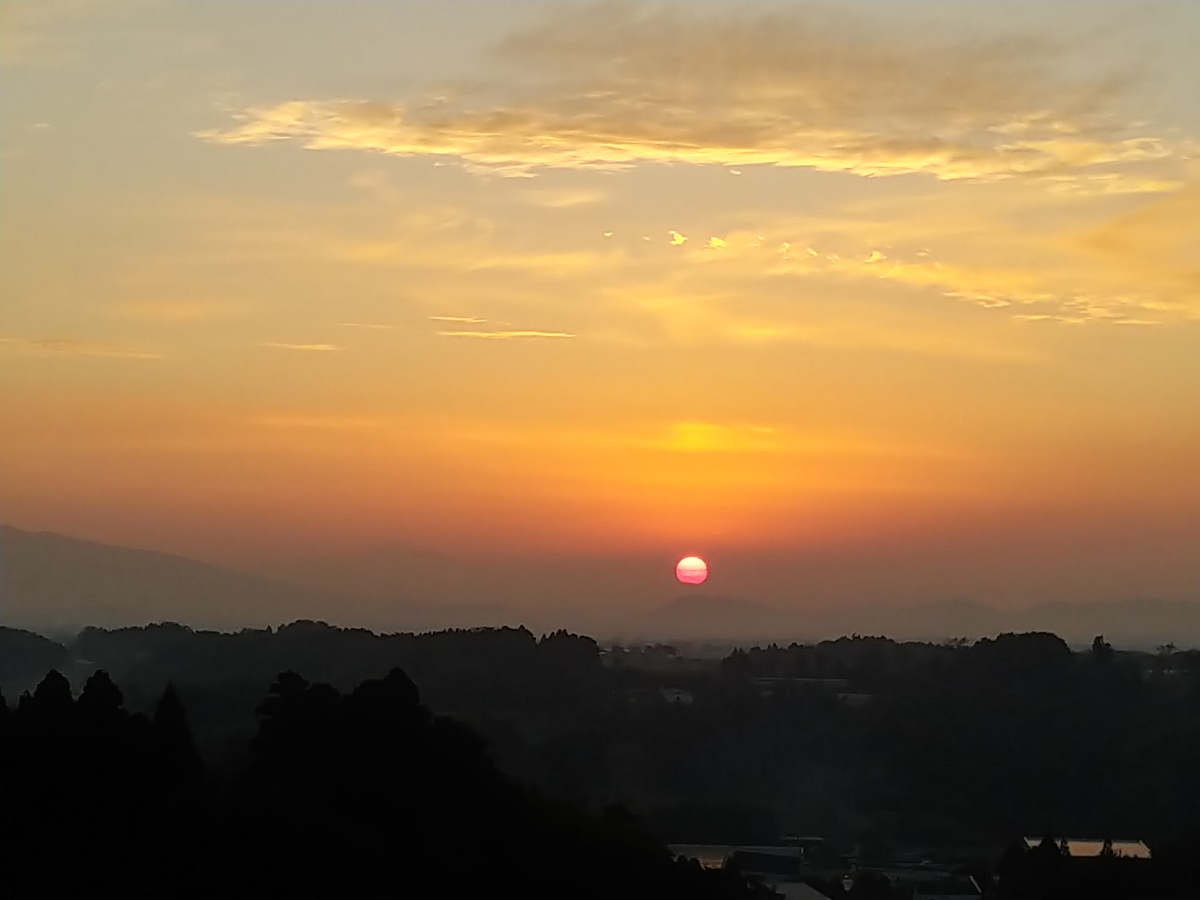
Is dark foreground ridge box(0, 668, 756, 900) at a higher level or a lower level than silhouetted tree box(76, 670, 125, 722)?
lower

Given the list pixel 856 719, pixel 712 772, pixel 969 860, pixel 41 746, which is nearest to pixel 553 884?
pixel 41 746

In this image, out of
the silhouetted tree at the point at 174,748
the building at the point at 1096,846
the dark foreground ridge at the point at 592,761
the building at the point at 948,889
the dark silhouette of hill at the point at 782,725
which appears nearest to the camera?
the dark foreground ridge at the point at 592,761

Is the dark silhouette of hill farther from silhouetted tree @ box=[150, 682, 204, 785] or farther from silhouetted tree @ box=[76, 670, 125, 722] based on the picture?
silhouetted tree @ box=[150, 682, 204, 785]

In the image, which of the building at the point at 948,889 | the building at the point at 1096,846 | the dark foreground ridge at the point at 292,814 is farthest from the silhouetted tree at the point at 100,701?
the building at the point at 1096,846

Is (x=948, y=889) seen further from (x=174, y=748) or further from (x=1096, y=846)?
(x=174, y=748)

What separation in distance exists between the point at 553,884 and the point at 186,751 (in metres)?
4.49

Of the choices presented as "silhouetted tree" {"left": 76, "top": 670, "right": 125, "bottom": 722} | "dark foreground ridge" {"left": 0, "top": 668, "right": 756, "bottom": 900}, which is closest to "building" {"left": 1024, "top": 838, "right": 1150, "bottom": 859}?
"dark foreground ridge" {"left": 0, "top": 668, "right": 756, "bottom": 900}

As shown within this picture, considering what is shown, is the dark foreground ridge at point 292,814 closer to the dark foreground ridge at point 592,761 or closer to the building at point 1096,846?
the dark foreground ridge at point 592,761

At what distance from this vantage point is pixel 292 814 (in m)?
20.5

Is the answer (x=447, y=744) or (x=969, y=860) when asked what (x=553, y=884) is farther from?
(x=969, y=860)

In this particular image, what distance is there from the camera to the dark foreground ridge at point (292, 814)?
19.0 metres

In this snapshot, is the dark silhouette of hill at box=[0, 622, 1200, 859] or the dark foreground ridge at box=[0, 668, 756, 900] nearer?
the dark foreground ridge at box=[0, 668, 756, 900]

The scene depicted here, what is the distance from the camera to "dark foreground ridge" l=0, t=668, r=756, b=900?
19.0 m

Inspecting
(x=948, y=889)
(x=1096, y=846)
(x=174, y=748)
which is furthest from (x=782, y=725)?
(x=174, y=748)
